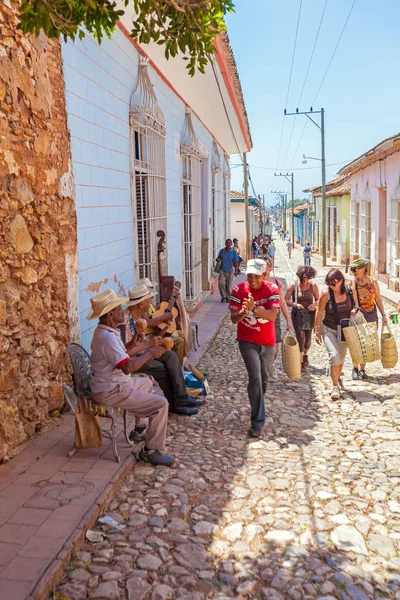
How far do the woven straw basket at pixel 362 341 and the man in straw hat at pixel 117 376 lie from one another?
2.48 meters

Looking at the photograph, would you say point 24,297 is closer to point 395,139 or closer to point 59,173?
point 59,173

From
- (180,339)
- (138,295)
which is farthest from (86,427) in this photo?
(180,339)

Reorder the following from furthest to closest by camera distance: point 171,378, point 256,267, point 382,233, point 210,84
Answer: point 382,233 < point 210,84 < point 171,378 < point 256,267

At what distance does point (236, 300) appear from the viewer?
16.7ft

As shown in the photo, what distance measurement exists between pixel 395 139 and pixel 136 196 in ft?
22.5

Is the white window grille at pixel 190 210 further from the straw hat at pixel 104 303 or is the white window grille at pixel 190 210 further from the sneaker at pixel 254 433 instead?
the straw hat at pixel 104 303

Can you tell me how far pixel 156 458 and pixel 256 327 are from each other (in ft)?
4.47

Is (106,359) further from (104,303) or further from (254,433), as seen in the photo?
(254,433)

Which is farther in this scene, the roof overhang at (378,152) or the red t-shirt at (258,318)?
the roof overhang at (378,152)

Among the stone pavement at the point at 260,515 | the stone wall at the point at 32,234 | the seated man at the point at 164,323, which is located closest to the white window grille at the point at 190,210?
the seated man at the point at 164,323

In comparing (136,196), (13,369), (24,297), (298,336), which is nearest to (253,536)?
(13,369)

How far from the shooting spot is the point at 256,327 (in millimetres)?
5020

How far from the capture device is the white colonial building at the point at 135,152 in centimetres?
541

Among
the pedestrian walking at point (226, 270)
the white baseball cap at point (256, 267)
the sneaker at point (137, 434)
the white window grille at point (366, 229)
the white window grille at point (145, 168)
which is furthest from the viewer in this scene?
the white window grille at point (366, 229)
